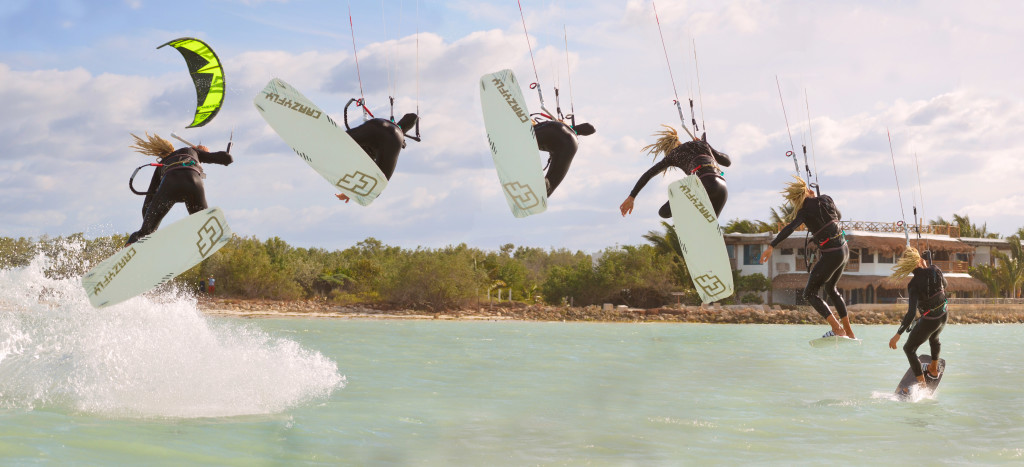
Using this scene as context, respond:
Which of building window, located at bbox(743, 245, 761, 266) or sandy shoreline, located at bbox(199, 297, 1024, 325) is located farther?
sandy shoreline, located at bbox(199, 297, 1024, 325)

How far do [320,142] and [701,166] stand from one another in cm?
355

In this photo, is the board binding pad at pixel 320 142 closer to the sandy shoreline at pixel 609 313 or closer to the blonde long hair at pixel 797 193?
the blonde long hair at pixel 797 193

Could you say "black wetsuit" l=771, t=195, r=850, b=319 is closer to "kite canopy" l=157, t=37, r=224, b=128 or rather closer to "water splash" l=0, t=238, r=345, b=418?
"kite canopy" l=157, t=37, r=224, b=128

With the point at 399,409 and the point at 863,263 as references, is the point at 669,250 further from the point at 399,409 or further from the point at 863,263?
the point at 399,409

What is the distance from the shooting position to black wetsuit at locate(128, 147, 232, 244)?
26.7 ft

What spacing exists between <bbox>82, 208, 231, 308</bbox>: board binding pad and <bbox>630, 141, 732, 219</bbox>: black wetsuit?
3.93 meters

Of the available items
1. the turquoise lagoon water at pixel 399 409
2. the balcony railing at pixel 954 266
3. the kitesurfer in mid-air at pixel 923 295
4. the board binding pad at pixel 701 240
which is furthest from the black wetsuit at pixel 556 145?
the balcony railing at pixel 954 266

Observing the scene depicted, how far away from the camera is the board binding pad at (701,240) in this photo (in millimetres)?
7699

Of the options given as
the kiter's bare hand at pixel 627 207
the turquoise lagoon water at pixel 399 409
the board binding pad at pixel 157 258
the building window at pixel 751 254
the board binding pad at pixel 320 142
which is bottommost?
the turquoise lagoon water at pixel 399 409

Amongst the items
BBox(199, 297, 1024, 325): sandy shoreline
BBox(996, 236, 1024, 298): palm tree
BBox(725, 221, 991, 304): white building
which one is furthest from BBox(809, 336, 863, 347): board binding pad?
BBox(996, 236, 1024, 298): palm tree

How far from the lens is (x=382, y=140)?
302 inches

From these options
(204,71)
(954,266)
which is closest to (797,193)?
(204,71)

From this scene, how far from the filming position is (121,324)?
14.1 metres

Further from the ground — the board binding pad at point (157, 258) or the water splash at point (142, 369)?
the board binding pad at point (157, 258)
